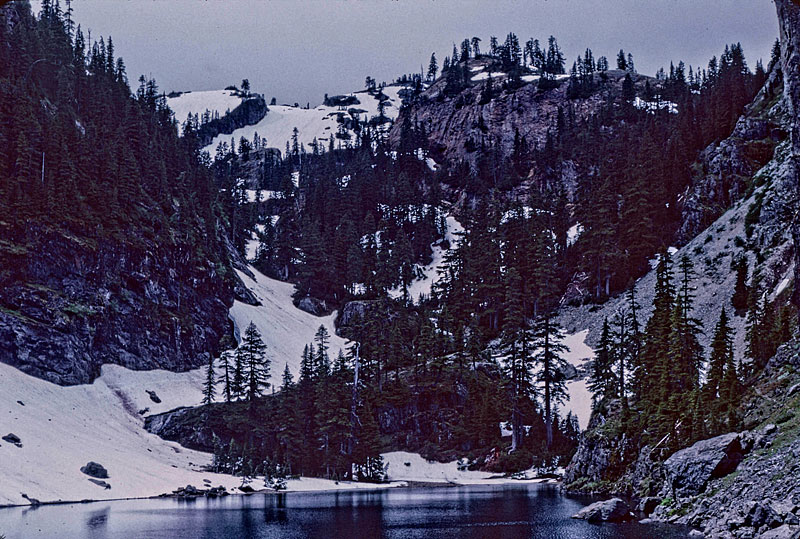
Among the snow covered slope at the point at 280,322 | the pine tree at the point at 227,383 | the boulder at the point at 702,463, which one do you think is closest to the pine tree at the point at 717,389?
the boulder at the point at 702,463

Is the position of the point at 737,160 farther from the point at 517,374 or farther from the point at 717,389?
the point at 717,389

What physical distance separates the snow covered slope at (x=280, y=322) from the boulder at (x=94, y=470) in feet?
134

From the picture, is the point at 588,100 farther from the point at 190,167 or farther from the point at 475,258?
the point at 190,167

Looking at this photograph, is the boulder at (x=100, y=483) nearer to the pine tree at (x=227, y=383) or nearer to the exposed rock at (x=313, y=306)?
the pine tree at (x=227, y=383)

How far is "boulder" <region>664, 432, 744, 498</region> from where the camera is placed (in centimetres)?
3981

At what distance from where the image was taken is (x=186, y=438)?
88.9m

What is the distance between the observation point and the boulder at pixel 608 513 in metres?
44.0

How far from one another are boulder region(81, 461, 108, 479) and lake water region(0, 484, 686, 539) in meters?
4.37

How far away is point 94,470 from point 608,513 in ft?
146

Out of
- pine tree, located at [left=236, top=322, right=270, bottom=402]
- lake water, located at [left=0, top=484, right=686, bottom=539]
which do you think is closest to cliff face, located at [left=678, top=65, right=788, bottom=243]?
lake water, located at [left=0, top=484, right=686, bottom=539]

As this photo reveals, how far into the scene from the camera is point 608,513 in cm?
4397

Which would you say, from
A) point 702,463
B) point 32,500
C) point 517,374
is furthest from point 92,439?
point 702,463

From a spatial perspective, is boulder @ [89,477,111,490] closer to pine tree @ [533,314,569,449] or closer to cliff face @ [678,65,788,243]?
pine tree @ [533,314,569,449]

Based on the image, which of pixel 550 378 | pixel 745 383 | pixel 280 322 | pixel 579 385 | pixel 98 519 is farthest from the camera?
pixel 280 322
